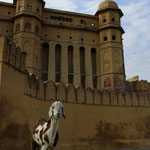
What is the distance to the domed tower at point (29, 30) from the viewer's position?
25469mm

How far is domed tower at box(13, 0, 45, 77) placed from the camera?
2547 cm

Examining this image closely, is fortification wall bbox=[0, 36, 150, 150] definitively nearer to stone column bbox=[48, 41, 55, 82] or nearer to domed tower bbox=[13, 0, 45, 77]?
domed tower bbox=[13, 0, 45, 77]

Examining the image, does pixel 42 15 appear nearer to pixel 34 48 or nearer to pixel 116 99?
pixel 34 48

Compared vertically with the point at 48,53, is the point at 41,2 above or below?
above

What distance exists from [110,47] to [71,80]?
24.5 feet


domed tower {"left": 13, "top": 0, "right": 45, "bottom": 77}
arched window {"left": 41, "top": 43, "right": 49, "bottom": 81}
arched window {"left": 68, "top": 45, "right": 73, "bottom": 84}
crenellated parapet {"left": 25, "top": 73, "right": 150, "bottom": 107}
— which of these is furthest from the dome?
crenellated parapet {"left": 25, "top": 73, "right": 150, "bottom": 107}

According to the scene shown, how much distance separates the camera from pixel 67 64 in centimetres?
2828

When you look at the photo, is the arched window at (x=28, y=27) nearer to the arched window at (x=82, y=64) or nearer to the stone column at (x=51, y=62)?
the stone column at (x=51, y=62)

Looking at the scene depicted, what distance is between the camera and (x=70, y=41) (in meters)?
29.6

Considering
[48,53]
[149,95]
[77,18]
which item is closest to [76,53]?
[48,53]

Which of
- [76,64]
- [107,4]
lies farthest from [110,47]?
[107,4]

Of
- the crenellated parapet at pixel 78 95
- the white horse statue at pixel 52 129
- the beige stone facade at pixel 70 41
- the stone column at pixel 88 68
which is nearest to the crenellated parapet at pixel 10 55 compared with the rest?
the crenellated parapet at pixel 78 95

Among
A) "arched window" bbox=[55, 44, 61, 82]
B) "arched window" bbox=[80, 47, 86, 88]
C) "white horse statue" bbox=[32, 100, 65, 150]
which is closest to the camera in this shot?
"white horse statue" bbox=[32, 100, 65, 150]

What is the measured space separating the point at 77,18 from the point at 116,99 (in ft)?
69.4
